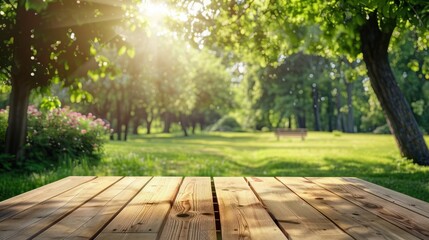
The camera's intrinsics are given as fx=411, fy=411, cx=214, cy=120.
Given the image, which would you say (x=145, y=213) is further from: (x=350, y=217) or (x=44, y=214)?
(x=350, y=217)

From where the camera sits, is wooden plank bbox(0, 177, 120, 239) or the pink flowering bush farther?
the pink flowering bush

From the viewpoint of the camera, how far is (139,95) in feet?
113

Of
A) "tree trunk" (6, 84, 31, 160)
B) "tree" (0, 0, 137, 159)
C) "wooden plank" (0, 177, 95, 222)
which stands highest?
"tree" (0, 0, 137, 159)

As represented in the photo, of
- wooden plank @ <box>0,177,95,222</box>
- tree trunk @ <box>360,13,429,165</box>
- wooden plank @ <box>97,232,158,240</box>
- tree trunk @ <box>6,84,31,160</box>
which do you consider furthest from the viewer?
tree trunk @ <box>360,13,429,165</box>

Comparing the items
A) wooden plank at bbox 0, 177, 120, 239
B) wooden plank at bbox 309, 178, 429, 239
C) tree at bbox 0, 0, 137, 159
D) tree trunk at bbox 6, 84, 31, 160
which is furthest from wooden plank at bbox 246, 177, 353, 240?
tree trunk at bbox 6, 84, 31, 160

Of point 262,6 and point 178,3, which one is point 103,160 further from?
point 262,6

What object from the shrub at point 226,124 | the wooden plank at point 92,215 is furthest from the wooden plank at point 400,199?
the shrub at point 226,124

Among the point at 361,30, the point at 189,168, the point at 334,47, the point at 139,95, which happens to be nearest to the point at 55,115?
the point at 189,168

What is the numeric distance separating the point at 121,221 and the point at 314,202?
4.18 ft

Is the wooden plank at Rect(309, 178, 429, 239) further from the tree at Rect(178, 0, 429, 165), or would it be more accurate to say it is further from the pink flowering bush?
the pink flowering bush

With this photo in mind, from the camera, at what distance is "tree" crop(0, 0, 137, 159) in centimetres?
669

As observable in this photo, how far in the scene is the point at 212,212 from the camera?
2.35 metres

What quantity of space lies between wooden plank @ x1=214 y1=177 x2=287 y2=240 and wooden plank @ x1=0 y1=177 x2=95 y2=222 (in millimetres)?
1188

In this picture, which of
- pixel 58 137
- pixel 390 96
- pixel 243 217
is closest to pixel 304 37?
pixel 390 96
